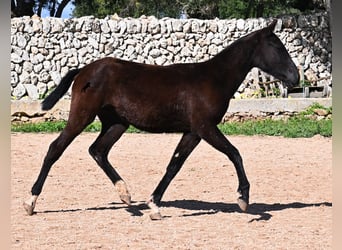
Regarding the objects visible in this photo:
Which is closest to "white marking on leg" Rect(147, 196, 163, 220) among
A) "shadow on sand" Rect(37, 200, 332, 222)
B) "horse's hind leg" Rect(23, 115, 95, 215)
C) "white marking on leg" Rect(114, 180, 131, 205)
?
"shadow on sand" Rect(37, 200, 332, 222)

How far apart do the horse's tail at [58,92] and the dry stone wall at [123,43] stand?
401 inches

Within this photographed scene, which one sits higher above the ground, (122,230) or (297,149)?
(122,230)

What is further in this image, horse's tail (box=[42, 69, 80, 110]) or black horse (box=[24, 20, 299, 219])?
horse's tail (box=[42, 69, 80, 110])

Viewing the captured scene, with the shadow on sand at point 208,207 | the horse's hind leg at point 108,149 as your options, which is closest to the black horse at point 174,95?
the horse's hind leg at point 108,149

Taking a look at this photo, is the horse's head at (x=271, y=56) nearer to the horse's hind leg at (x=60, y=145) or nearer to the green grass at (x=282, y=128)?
the horse's hind leg at (x=60, y=145)

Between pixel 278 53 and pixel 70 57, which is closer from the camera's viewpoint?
pixel 278 53

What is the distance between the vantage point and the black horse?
518 centimetres

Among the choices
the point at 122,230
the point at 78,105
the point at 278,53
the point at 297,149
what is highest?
the point at 278,53

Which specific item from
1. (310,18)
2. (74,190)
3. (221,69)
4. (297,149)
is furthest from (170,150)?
(310,18)

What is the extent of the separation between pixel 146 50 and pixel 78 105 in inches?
459

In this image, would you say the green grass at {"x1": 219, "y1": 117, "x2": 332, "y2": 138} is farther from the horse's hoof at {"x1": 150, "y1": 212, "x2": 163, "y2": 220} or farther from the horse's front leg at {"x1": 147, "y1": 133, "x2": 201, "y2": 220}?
the horse's hoof at {"x1": 150, "y1": 212, "x2": 163, "y2": 220}

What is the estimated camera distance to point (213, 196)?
6.68 meters

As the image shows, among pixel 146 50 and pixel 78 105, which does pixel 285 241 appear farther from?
pixel 146 50

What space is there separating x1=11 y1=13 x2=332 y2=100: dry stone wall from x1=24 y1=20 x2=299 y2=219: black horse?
34.4 ft
